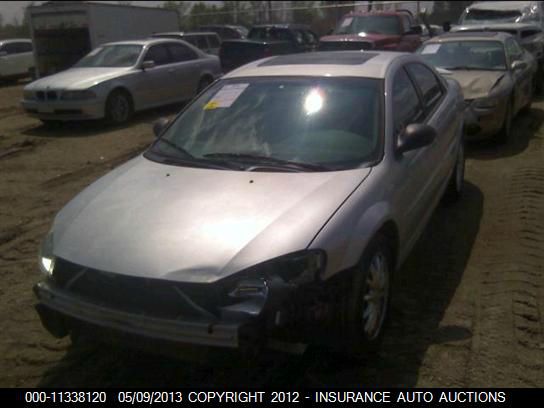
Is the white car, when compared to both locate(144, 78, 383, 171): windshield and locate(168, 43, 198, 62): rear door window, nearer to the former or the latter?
locate(168, 43, 198, 62): rear door window

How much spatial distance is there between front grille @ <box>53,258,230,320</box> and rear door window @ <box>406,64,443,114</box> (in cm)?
277


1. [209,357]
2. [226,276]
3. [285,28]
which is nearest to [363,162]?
[226,276]

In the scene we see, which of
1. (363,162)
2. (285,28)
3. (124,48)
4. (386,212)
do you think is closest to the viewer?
(386,212)

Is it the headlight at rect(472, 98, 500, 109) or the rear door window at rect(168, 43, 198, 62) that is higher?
the rear door window at rect(168, 43, 198, 62)

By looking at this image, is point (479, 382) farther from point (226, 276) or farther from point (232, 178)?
point (232, 178)

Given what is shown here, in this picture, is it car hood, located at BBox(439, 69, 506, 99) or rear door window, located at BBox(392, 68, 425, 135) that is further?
car hood, located at BBox(439, 69, 506, 99)

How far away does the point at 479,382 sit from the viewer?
10.3 feet

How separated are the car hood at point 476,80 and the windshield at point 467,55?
25 cm

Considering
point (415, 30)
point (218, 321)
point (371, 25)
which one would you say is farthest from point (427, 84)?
point (415, 30)

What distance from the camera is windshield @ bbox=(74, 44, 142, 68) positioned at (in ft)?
38.3

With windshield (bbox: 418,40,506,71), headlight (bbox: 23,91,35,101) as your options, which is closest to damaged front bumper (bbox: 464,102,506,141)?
windshield (bbox: 418,40,506,71)

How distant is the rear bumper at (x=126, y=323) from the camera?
273 centimetres

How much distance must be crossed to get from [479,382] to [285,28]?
1448 cm

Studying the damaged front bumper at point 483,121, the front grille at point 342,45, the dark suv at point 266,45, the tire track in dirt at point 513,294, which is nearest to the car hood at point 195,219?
the tire track in dirt at point 513,294
